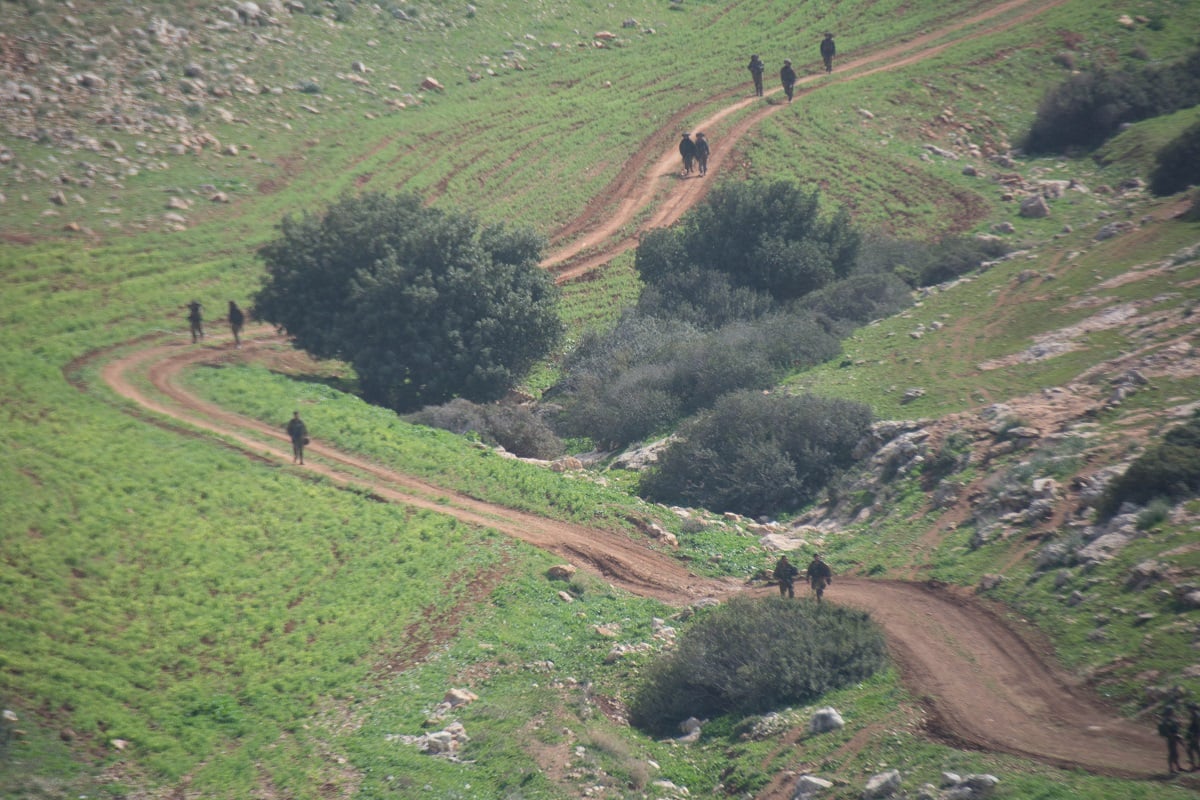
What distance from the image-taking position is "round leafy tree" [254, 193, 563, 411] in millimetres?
40062

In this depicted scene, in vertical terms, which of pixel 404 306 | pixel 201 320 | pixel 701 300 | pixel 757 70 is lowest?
pixel 701 300

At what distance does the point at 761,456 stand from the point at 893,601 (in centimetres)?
893

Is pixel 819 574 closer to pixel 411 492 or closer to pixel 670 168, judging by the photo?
pixel 411 492

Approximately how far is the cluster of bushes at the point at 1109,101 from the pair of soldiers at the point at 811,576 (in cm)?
3769

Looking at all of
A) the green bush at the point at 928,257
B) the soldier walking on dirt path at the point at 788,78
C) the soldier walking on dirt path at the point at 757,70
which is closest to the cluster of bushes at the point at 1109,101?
the soldier walking on dirt path at the point at 788,78

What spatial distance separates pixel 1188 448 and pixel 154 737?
18.2 m

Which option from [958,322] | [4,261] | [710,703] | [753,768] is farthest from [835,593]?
[4,261]

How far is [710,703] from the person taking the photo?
21.7m

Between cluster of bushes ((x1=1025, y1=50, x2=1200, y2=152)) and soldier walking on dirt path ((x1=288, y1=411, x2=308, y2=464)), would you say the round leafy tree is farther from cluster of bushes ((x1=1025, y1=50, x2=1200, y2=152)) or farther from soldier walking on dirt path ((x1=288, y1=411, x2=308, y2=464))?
cluster of bushes ((x1=1025, y1=50, x2=1200, y2=152))

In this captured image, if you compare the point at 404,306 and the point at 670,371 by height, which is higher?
the point at 404,306

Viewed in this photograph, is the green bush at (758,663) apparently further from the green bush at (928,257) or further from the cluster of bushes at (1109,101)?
the cluster of bushes at (1109,101)

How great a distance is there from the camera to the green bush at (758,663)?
68.7 ft

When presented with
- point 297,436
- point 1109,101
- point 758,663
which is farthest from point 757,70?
point 758,663

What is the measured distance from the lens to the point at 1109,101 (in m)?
55.0
